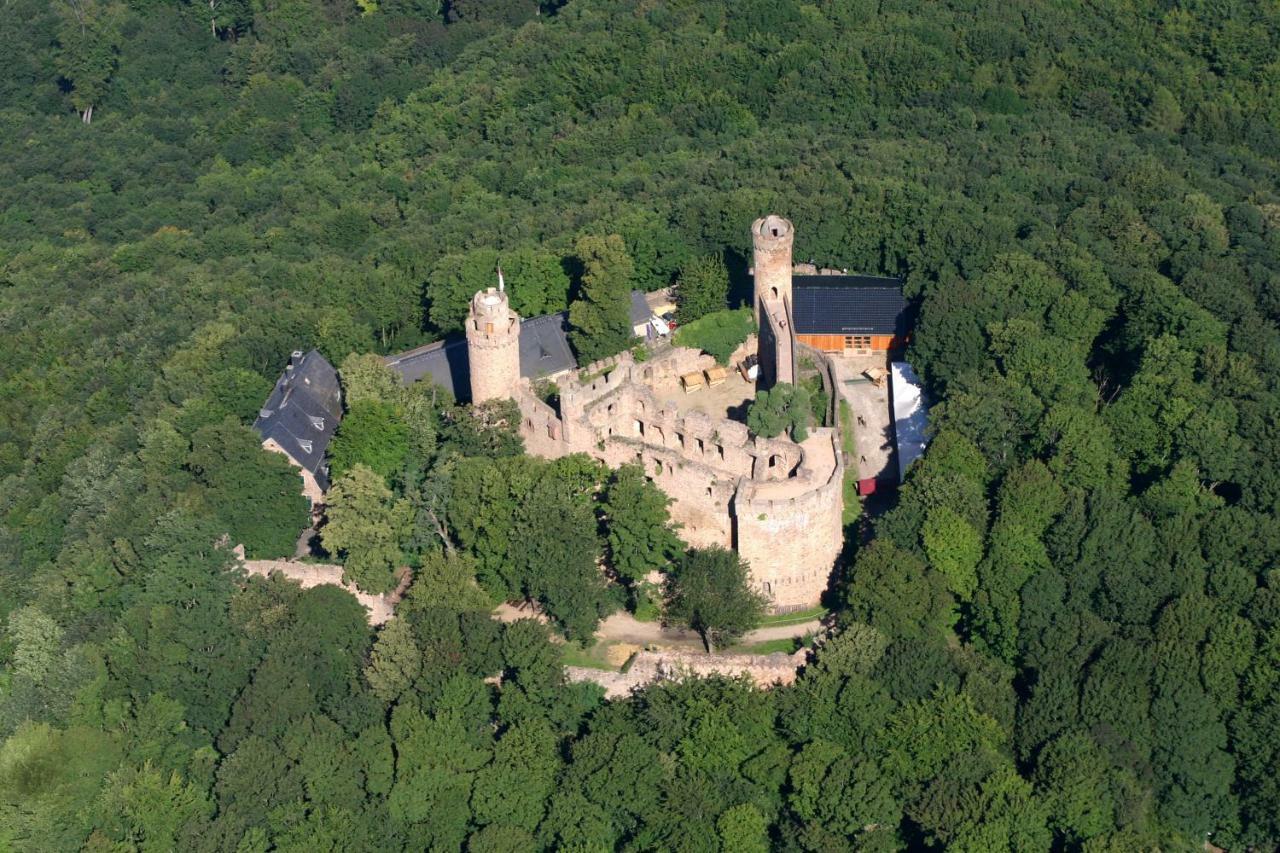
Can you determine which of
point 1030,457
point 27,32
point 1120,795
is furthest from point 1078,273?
point 27,32

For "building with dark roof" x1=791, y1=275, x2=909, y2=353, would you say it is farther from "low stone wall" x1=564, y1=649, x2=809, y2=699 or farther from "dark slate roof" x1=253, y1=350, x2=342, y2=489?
"dark slate roof" x1=253, y1=350, x2=342, y2=489

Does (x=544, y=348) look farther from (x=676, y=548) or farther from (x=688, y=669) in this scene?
(x=688, y=669)

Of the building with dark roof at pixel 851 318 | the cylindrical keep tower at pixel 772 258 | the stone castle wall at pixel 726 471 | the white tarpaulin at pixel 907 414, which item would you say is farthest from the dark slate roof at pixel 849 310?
the stone castle wall at pixel 726 471

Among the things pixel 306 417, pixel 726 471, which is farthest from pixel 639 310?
pixel 726 471

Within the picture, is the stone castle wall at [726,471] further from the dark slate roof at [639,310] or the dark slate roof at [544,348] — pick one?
the dark slate roof at [639,310]

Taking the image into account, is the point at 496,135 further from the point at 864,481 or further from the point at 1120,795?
the point at 1120,795

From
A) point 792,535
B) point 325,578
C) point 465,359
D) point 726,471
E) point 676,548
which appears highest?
point 726,471
